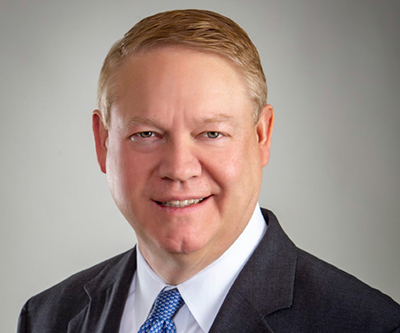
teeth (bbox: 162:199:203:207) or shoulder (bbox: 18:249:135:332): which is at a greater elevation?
teeth (bbox: 162:199:203:207)

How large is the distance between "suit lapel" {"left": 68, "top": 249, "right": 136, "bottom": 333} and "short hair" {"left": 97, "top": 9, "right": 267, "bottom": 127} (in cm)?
82

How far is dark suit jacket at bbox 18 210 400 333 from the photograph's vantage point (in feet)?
8.62

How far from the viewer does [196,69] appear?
2670mm

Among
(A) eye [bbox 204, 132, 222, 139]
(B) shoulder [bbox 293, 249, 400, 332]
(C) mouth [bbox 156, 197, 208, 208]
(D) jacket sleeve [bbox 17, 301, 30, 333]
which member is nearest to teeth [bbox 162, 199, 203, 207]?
(C) mouth [bbox 156, 197, 208, 208]

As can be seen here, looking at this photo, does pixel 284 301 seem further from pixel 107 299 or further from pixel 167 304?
pixel 107 299

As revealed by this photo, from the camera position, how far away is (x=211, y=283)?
286 centimetres

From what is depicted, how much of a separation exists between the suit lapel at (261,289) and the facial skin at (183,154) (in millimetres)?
143

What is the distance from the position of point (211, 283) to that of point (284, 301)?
322 millimetres

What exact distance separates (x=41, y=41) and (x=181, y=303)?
2.84m

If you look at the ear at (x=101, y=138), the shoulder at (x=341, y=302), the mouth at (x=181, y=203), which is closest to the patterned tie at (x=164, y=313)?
the mouth at (x=181, y=203)

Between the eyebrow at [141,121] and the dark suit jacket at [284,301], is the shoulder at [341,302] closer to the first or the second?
the dark suit jacket at [284,301]

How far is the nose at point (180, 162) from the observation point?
2645 millimetres

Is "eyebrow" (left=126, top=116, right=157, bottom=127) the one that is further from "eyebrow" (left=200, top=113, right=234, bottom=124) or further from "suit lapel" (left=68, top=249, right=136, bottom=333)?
"suit lapel" (left=68, top=249, right=136, bottom=333)

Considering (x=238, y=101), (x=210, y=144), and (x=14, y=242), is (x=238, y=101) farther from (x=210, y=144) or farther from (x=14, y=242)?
(x=14, y=242)
